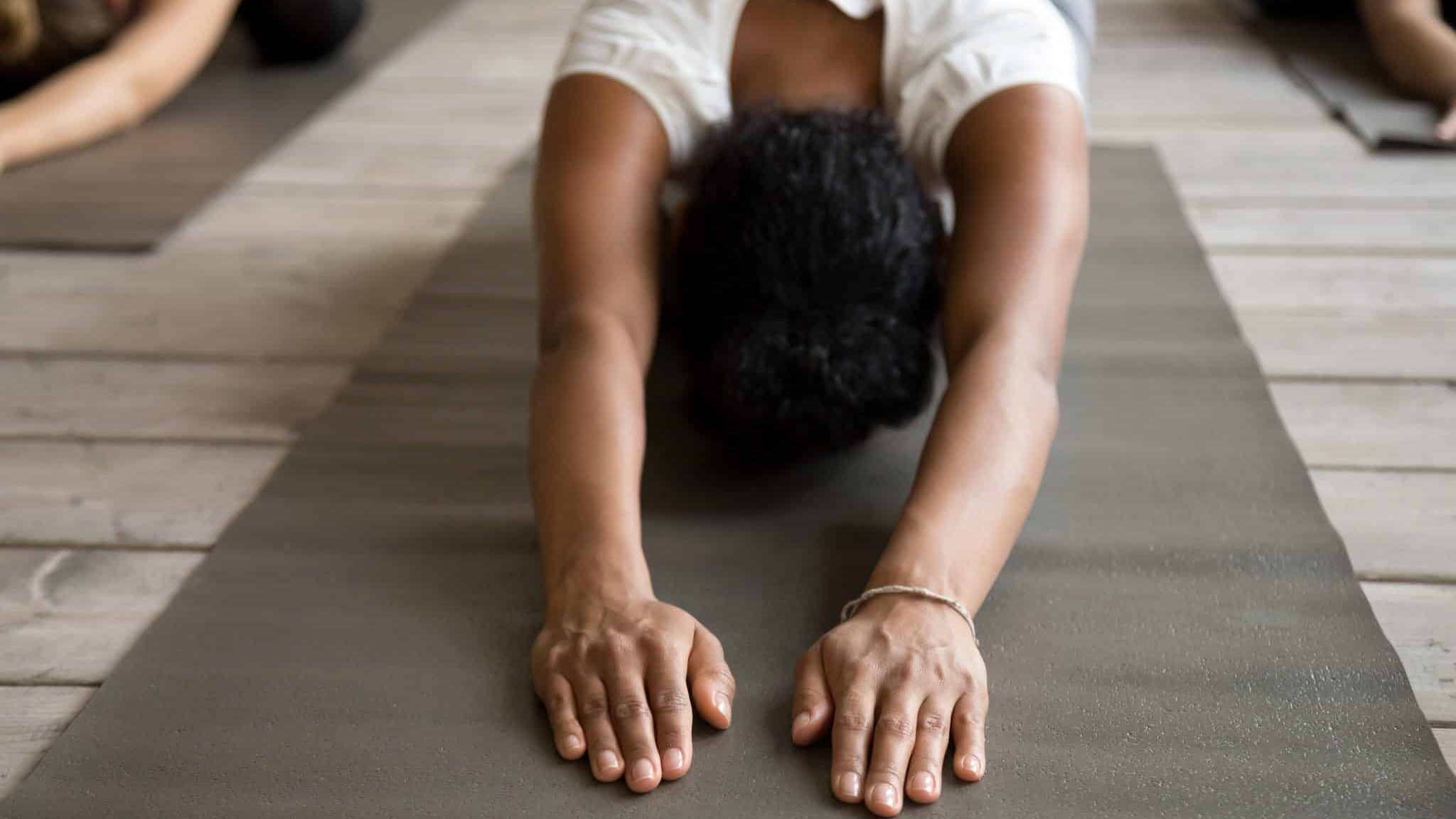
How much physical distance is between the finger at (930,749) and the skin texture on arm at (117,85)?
208 centimetres

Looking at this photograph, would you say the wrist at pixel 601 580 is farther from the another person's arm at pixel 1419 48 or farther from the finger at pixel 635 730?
the another person's arm at pixel 1419 48

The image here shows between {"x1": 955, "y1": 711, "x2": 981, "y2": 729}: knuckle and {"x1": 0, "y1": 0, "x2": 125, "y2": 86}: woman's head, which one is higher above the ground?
{"x1": 0, "y1": 0, "x2": 125, "y2": 86}: woman's head

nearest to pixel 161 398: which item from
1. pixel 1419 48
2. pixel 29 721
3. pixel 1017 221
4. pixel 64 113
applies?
pixel 29 721

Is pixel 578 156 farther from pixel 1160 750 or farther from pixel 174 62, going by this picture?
pixel 174 62

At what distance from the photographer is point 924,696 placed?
3.49 ft

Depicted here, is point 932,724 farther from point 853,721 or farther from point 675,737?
point 675,737

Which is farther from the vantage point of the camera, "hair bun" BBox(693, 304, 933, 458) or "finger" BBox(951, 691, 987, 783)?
"hair bun" BBox(693, 304, 933, 458)

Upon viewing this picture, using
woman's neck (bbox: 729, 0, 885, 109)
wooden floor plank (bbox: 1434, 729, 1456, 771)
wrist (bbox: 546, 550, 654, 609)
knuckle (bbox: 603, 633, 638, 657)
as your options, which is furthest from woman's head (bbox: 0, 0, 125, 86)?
wooden floor plank (bbox: 1434, 729, 1456, 771)

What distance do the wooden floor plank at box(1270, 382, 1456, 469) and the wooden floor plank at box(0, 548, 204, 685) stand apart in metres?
1.32

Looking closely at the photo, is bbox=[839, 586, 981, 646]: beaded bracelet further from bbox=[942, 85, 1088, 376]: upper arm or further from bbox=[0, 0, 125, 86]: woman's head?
bbox=[0, 0, 125, 86]: woman's head

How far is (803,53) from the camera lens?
1546 mm

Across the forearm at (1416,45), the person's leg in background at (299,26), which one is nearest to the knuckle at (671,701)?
the forearm at (1416,45)

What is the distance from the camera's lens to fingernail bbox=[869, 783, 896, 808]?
3.27 ft

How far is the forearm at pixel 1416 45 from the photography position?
98.2 inches
